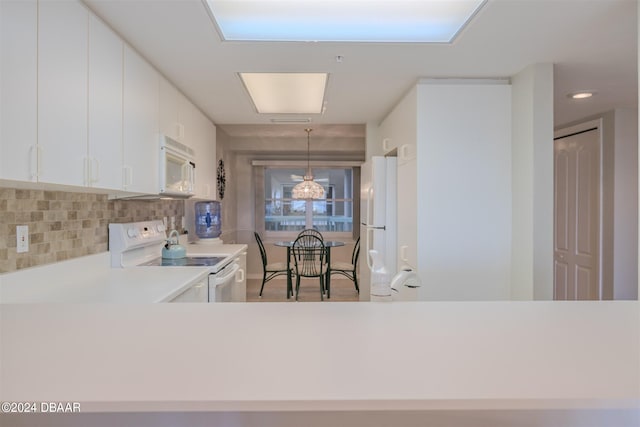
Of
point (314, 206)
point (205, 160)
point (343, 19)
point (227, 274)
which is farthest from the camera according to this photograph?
point (314, 206)

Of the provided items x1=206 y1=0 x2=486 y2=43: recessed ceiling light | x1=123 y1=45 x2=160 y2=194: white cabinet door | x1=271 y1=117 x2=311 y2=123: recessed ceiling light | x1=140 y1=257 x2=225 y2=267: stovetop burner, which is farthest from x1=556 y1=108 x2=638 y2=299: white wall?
x1=123 y1=45 x2=160 y2=194: white cabinet door

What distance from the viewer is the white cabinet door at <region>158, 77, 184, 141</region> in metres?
2.39

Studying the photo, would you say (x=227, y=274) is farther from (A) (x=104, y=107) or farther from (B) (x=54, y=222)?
(A) (x=104, y=107)

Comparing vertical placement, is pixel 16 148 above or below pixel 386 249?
above

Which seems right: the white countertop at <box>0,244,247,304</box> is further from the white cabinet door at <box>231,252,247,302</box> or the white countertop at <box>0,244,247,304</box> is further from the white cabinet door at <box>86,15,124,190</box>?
the white cabinet door at <box>231,252,247,302</box>

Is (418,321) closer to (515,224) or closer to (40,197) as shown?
(40,197)

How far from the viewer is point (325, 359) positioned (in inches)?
23.1

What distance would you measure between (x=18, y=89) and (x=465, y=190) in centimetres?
247

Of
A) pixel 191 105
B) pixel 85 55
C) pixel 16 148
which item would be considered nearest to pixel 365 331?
pixel 16 148

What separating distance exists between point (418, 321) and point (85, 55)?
5.80 ft

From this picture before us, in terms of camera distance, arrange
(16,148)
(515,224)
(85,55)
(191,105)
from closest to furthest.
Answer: (16,148)
(85,55)
(515,224)
(191,105)

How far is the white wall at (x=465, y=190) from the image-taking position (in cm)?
244

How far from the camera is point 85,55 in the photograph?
153cm

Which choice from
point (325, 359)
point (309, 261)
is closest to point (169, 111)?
point (325, 359)
